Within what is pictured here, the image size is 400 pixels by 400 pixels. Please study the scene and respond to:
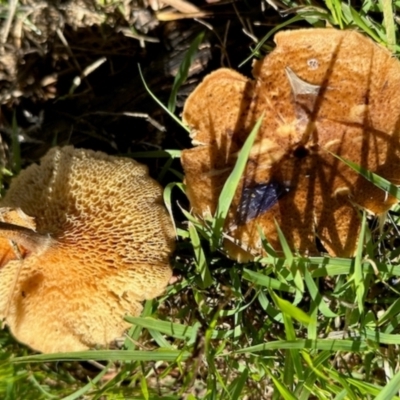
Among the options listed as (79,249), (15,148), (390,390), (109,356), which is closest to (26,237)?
(79,249)

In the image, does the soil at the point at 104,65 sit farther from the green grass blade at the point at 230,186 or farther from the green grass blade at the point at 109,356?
the green grass blade at the point at 109,356

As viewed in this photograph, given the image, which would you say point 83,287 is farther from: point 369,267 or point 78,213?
point 369,267

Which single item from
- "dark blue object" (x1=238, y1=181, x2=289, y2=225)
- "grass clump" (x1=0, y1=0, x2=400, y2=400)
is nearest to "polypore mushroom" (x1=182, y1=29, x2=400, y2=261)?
"dark blue object" (x1=238, y1=181, x2=289, y2=225)

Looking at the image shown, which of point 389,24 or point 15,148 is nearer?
point 389,24

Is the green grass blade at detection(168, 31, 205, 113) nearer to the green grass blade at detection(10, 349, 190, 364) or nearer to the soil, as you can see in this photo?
the soil

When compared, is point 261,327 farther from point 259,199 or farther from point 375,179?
point 375,179

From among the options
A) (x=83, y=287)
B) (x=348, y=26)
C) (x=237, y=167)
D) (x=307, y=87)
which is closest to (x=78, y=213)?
(x=83, y=287)
